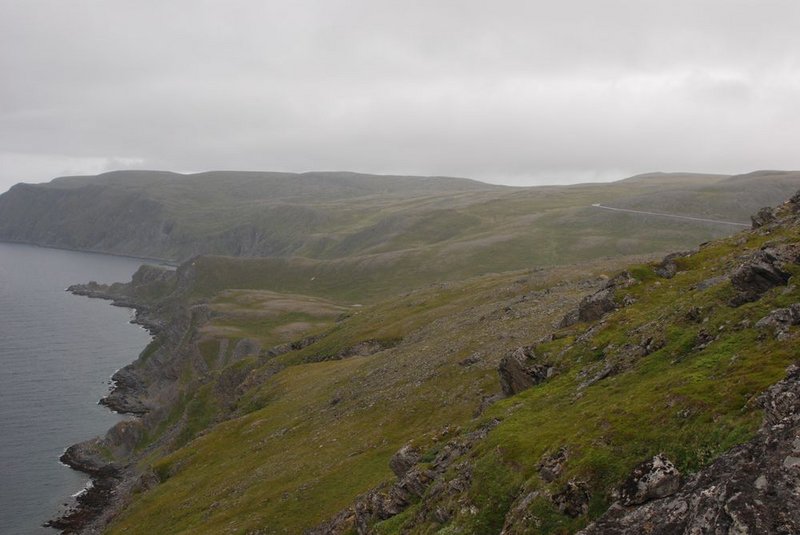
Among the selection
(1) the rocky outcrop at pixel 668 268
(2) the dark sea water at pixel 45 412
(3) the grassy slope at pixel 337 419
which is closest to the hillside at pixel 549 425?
(1) the rocky outcrop at pixel 668 268

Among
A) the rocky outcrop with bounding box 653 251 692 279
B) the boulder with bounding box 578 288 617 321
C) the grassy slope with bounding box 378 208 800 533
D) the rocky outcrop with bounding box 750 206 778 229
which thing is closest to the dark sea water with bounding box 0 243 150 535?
the boulder with bounding box 578 288 617 321

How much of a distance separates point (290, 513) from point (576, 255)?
167 meters

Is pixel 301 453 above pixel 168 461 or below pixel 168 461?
above

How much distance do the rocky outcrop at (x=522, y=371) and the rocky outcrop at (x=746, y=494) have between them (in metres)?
15.1

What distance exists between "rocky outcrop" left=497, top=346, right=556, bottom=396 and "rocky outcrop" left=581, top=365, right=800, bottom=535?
1508 centimetres

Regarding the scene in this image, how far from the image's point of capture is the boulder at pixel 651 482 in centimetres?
1769

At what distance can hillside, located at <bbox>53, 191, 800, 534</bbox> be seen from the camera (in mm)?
17719

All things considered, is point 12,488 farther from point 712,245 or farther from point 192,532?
point 712,245

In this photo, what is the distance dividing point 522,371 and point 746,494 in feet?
64.9

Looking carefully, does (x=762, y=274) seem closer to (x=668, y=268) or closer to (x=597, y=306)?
(x=597, y=306)

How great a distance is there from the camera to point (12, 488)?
95.5 metres

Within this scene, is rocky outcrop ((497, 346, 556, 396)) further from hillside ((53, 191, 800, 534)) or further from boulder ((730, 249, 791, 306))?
boulder ((730, 249, 791, 306))

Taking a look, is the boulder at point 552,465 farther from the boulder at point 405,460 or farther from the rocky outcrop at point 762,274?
the rocky outcrop at point 762,274

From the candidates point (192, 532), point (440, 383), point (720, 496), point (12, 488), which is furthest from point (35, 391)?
point (720, 496)
